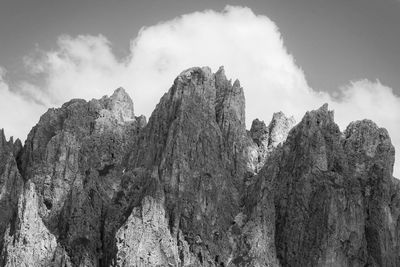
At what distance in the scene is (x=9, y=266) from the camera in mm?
199625

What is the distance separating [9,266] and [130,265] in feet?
92.6

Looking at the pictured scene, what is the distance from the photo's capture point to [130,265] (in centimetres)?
19900
